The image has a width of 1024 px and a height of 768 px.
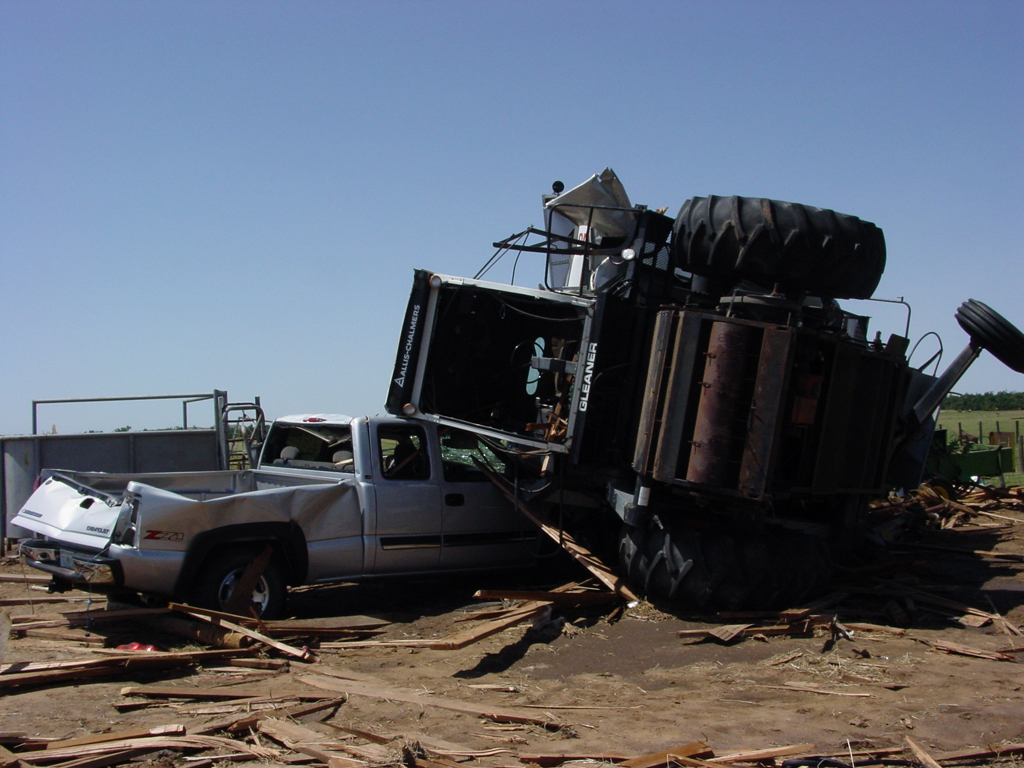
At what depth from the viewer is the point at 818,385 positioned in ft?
24.9

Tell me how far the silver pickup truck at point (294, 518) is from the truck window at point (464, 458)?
0.02 metres

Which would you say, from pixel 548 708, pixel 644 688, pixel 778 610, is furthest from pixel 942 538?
pixel 548 708

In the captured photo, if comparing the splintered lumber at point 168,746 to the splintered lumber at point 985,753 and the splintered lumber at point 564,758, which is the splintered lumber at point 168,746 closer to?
the splintered lumber at point 564,758

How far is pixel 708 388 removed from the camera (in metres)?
7.30

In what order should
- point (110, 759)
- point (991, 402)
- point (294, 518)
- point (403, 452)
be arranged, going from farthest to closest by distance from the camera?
point (991, 402) < point (403, 452) < point (294, 518) < point (110, 759)

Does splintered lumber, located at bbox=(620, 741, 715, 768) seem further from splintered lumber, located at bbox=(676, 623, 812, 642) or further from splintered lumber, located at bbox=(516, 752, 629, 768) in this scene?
splintered lumber, located at bbox=(676, 623, 812, 642)

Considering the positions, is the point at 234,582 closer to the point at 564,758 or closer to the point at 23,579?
the point at 23,579

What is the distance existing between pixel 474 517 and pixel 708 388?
2.89m

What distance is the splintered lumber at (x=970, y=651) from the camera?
21.2 feet

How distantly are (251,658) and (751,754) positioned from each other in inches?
144

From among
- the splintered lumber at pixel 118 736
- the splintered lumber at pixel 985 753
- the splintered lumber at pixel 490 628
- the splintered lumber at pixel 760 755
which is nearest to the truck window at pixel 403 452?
the splintered lumber at pixel 490 628

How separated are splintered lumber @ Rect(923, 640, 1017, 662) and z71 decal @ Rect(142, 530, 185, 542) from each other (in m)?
5.87

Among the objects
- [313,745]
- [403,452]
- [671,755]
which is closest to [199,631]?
[313,745]

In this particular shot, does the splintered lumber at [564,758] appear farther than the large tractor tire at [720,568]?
No
